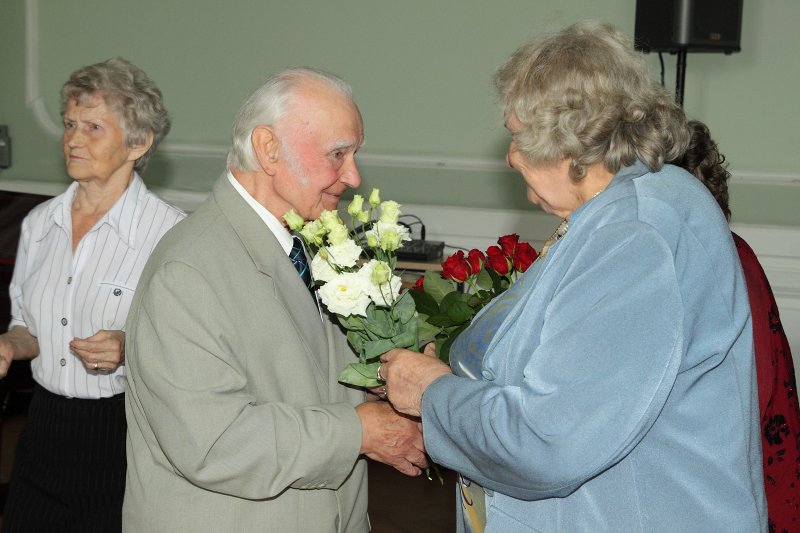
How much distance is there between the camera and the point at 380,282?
1.72 metres

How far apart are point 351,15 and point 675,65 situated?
1.78m

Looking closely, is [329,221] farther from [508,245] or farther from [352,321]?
[508,245]

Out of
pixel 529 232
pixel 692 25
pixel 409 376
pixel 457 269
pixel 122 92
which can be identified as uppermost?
pixel 692 25

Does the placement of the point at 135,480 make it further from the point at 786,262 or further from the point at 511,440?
the point at 786,262

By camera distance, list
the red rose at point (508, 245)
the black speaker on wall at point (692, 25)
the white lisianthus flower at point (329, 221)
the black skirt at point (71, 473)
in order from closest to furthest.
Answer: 1. the white lisianthus flower at point (329, 221)
2. the red rose at point (508, 245)
3. the black skirt at point (71, 473)
4. the black speaker on wall at point (692, 25)

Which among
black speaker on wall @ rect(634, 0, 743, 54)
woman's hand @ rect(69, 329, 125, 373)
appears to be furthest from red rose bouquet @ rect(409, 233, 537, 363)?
black speaker on wall @ rect(634, 0, 743, 54)

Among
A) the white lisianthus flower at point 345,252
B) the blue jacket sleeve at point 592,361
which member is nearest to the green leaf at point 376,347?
the white lisianthus flower at point 345,252

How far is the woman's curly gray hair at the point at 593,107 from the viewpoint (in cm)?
149

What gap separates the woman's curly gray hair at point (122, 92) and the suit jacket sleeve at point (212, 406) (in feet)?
3.65

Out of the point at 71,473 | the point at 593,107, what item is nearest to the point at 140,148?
the point at 71,473

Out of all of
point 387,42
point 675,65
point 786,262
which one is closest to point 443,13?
point 387,42

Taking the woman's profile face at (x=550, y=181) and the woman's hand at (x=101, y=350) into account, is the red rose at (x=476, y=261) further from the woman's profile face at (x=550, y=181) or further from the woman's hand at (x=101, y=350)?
the woman's hand at (x=101, y=350)

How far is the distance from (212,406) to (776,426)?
1.31m

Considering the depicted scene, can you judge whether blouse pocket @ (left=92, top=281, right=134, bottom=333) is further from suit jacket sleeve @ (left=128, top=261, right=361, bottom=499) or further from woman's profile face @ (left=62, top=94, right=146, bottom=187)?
suit jacket sleeve @ (left=128, top=261, right=361, bottom=499)
